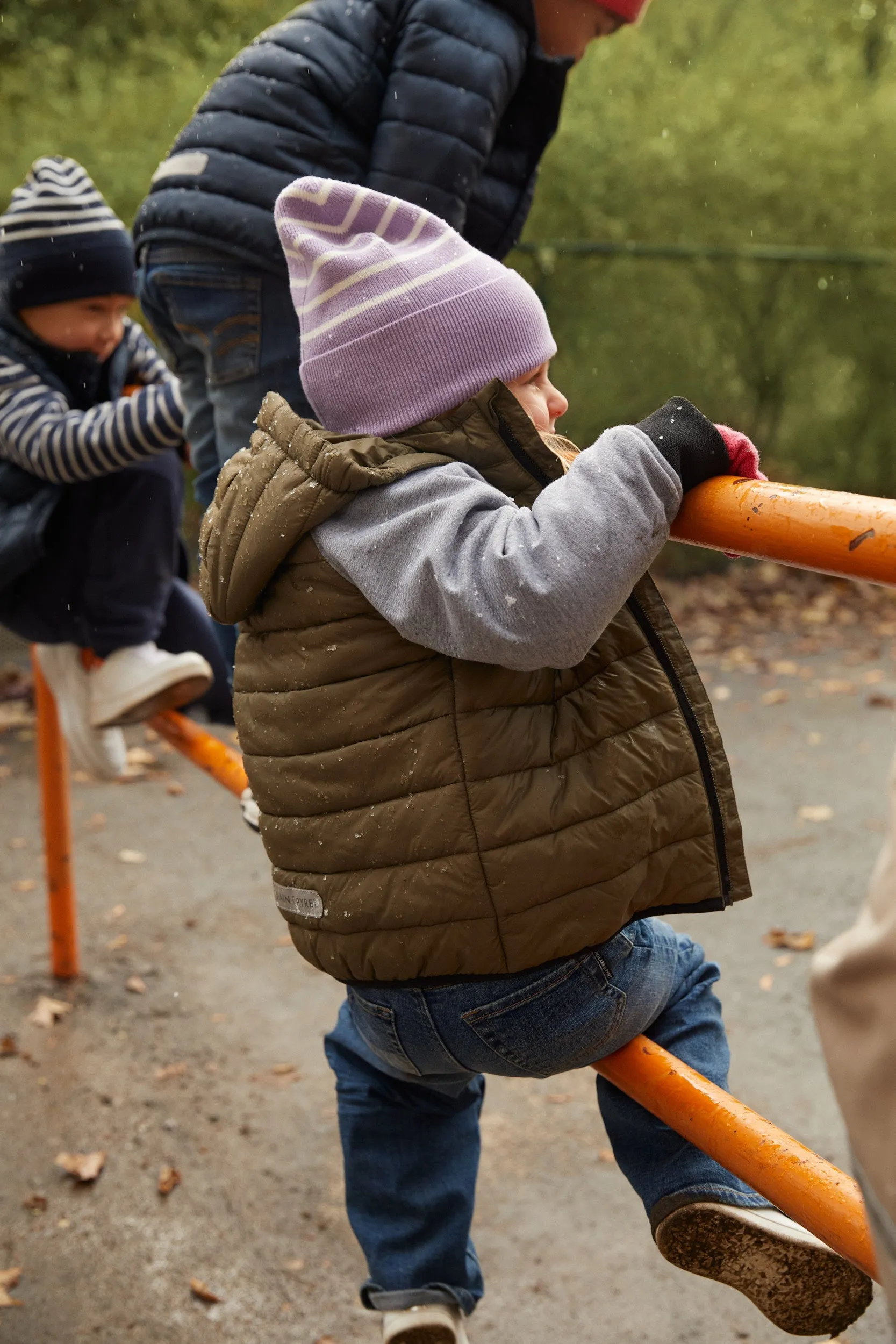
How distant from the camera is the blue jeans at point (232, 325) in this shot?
2260mm

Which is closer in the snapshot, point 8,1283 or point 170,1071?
point 8,1283

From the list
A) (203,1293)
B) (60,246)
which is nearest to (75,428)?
(60,246)

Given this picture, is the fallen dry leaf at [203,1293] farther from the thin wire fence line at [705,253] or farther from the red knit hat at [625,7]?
the thin wire fence line at [705,253]

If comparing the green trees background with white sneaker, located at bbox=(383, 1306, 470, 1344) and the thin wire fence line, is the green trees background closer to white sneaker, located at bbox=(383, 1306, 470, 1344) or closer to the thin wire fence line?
the thin wire fence line

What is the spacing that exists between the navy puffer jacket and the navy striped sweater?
0.44 m

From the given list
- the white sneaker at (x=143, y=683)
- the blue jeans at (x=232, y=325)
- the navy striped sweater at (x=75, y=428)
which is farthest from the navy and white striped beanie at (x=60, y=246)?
the white sneaker at (x=143, y=683)

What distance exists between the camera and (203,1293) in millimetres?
2549

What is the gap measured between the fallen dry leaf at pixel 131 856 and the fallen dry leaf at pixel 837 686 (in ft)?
9.43

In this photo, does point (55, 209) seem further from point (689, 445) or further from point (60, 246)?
point (689, 445)

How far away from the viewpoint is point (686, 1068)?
1.45 m

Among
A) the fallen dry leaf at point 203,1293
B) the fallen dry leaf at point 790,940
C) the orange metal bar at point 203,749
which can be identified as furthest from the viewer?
the fallen dry leaf at point 790,940

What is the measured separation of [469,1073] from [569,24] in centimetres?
162

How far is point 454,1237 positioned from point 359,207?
118cm

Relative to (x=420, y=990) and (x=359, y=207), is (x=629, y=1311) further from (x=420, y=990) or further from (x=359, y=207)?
(x=359, y=207)
